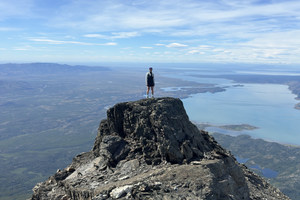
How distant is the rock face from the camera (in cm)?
1262

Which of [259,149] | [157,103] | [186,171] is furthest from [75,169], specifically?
[259,149]

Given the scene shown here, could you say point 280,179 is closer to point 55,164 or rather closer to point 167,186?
point 167,186

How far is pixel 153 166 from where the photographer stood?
50.8 feet

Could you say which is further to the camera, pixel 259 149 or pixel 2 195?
pixel 259 149

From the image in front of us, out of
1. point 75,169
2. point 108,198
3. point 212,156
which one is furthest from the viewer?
point 75,169

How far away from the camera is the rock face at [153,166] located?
12.6 m

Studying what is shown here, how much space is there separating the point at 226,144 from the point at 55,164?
143m

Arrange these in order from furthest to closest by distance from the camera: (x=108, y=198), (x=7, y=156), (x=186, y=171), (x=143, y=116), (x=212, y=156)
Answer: (x=7, y=156) → (x=143, y=116) → (x=212, y=156) → (x=186, y=171) → (x=108, y=198)

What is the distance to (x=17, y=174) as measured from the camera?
15038cm

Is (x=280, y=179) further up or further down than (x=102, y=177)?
further down

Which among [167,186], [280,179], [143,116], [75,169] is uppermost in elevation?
[143,116]

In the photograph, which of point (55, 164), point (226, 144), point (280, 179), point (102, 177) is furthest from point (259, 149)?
point (102, 177)

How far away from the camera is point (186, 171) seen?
539 inches

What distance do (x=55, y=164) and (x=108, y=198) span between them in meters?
172
